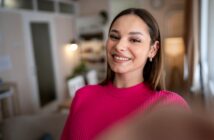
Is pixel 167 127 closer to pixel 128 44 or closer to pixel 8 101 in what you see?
pixel 128 44

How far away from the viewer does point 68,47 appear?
16.8 feet

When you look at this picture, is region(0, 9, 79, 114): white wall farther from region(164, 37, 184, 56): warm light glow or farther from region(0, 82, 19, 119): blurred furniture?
region(164, 37, 184, 56): warm light glow

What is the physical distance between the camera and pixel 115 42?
802 mm

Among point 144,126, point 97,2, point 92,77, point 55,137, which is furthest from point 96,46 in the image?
point 144,126

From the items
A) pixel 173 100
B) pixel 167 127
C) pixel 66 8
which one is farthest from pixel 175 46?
pixel 167 127

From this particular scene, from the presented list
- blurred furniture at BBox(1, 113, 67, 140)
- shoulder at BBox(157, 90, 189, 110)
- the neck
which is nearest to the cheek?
the neck

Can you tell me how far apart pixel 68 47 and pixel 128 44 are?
4.45 metres

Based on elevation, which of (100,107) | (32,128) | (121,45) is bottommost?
(32,128)

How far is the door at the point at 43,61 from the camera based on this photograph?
4156 millimetres

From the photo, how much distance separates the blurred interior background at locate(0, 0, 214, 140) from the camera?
284cm

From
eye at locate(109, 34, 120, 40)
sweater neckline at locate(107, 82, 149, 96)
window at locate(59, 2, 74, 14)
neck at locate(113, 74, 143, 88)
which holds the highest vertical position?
window at locate(59, 2, 74, 14)

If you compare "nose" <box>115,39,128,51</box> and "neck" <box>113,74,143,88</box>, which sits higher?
"nose" <box>115,39,128,51</box>

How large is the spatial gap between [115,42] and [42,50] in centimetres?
375

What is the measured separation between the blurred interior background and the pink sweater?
0.94 meters
